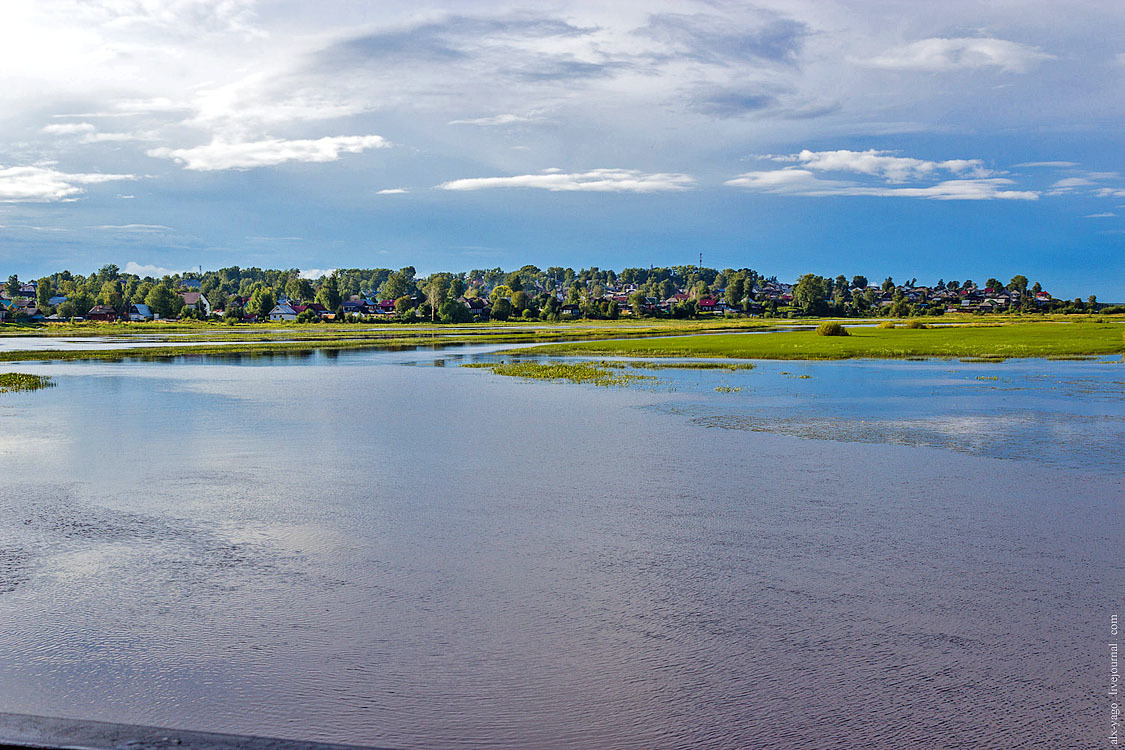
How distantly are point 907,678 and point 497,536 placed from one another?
730 cm

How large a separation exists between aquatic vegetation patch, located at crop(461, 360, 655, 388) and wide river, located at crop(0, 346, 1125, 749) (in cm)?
1661

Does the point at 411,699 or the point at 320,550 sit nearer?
the point at 411,699

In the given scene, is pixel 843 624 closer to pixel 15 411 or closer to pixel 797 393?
pixel 797 393

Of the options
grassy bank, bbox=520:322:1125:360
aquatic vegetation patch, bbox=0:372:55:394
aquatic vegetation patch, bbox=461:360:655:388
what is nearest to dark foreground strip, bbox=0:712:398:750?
aquatic vegetation patch, bbox=461:360:655:388

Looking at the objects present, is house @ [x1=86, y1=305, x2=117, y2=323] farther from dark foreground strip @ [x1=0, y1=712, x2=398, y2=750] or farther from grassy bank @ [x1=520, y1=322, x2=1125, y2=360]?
dark foreground strip @ [x1=0, y1=712, x2=398, y2=750]

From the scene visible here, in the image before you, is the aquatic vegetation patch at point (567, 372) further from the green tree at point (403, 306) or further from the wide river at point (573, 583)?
the green tree at point (403, 306)

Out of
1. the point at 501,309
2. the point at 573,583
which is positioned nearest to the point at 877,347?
the point at 573,583

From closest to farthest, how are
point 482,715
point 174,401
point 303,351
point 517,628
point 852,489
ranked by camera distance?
point 482,715 → point 517,628 → point 852,489 → point 174,401 → point 303,351

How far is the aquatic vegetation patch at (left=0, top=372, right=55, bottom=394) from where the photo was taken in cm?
4034

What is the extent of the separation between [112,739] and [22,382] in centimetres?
4108

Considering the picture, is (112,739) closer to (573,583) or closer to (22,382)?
(573,583)

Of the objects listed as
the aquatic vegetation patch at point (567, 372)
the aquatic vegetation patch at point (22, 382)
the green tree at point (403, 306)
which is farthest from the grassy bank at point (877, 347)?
the green tree at point (403, 306)

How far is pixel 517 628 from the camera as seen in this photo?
35.6ft

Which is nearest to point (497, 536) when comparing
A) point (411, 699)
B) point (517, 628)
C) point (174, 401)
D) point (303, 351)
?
point (517, 628)
